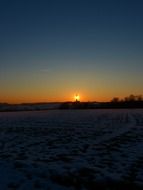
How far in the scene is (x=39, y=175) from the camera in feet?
24.2

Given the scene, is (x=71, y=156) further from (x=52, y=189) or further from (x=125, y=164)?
(x=52, y=189)

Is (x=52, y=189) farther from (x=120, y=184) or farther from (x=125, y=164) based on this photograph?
(x=125, y=164)

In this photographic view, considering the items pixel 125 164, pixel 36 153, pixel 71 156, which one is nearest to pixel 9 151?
pixel 36 153

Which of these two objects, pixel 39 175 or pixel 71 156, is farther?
pixel 71 156

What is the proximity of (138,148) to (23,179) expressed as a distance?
627 cm

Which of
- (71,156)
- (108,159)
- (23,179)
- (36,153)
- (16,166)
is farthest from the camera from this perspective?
(36,153)

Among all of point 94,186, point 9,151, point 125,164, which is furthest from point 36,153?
point 94,186

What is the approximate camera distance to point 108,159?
945 cm

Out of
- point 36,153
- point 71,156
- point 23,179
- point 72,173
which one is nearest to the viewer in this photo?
point 23,179

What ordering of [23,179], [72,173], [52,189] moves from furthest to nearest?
[72,173] < [23,179] < [52,189]

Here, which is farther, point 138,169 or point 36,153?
point 36,153

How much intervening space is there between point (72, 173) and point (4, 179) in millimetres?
1993

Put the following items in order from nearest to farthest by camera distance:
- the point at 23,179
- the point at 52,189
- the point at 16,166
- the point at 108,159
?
the point at 52,189, the point at 23,179, the point at 16,166, the point at 108,159

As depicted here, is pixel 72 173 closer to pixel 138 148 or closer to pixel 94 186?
pixel 94 186
